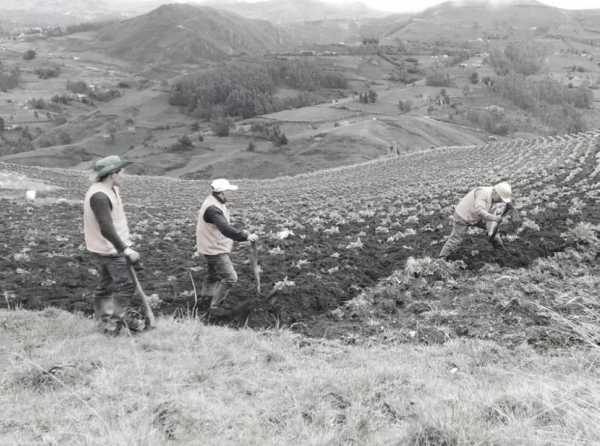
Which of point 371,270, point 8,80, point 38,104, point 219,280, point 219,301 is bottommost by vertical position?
point 38,104

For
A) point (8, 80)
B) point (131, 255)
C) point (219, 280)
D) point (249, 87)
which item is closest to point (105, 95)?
point (8, 80)

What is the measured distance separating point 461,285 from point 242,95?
142092mm

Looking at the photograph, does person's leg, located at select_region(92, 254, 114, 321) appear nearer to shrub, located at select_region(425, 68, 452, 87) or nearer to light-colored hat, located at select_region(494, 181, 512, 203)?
light-colored hat, located at select_region(494, 181, 512, 203)

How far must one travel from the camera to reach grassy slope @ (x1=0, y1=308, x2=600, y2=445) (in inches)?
150

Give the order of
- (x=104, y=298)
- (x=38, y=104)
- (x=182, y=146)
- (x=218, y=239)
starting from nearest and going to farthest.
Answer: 1. (x=104, y=298)
2. (x=218, y=239)
3. (x=182, y=146)
4. (x=38, y=104)

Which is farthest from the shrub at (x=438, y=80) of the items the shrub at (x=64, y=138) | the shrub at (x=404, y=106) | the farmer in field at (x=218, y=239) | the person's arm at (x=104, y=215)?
the person's arm at (x=104, y=215)

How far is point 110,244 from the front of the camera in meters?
6.59

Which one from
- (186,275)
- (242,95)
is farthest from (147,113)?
(186,275)

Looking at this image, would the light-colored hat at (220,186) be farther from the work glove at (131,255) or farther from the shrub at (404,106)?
the shrub at (404,106)

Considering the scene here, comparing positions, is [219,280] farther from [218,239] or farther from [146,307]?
[146,307]

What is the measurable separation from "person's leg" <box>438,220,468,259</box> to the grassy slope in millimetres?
3862

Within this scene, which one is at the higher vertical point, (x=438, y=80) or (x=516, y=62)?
(x=516, y=62)

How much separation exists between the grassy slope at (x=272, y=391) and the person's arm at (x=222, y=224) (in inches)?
51.2

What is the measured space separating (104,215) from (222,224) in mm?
1797
